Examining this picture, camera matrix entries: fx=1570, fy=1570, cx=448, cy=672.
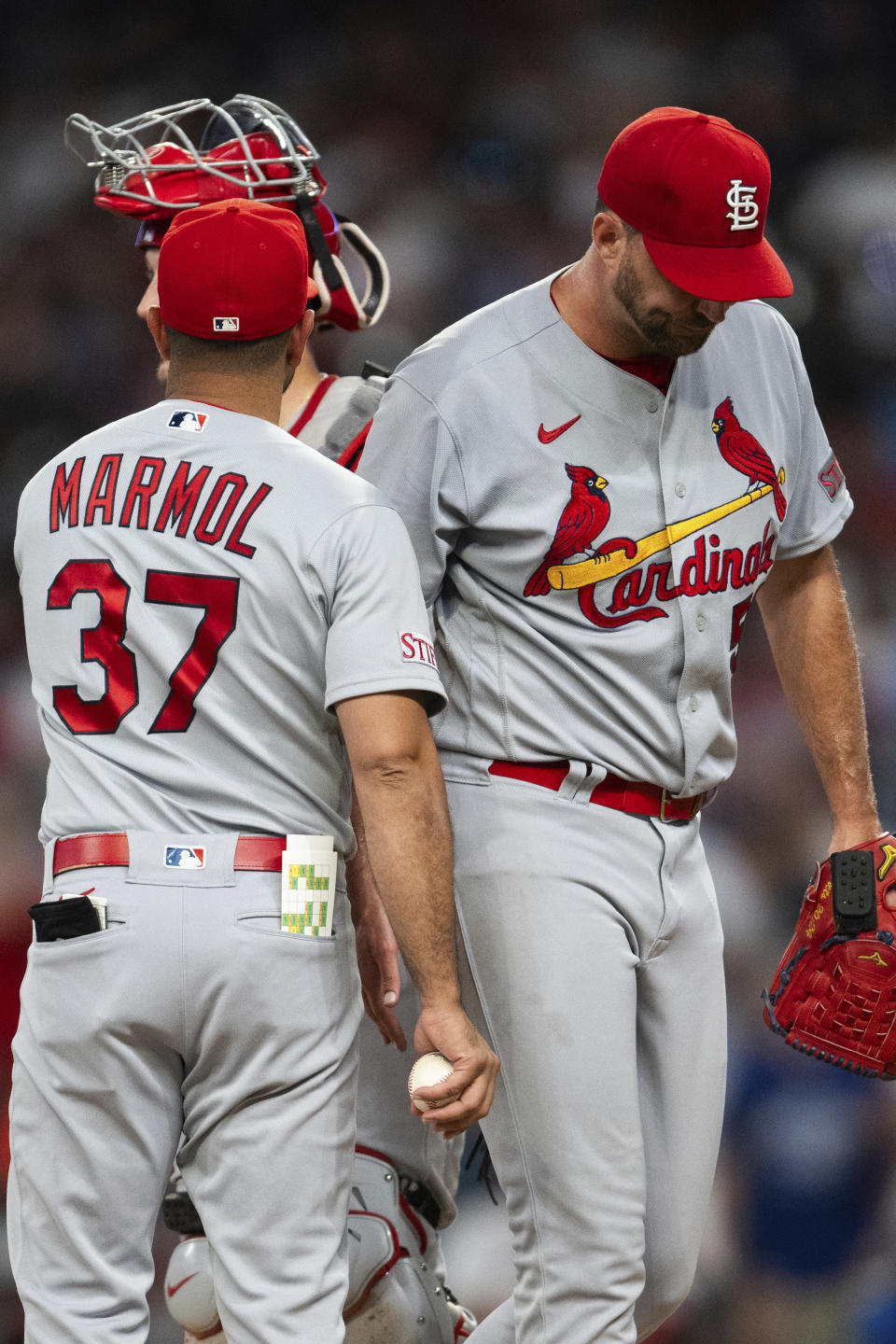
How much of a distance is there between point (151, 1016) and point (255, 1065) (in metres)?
0.11

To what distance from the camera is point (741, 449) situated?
5.81ft

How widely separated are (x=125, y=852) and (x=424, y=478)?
51cm

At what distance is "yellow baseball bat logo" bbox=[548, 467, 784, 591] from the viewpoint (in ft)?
5.50

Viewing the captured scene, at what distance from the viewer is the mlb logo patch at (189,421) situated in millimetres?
1537

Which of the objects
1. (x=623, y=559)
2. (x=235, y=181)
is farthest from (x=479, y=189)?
(x=623, y=559)

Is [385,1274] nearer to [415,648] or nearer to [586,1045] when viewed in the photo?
[586,1045]

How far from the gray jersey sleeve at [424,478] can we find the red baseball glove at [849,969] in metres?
0.60

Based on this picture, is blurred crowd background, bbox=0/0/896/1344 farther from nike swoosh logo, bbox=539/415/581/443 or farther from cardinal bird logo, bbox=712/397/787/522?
nike swoosh logo, bbox=539/415/581/443

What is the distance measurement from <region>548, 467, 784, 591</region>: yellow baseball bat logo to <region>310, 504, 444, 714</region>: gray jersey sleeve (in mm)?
222

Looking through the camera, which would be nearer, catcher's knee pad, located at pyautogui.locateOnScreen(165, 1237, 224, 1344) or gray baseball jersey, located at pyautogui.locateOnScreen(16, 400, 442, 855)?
gray baseball jersey, located at pyautogui.locateOnScreen(16, 400, 442, 855)

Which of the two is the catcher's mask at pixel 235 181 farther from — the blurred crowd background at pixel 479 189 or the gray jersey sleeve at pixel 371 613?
the blurred crowd background at pixel 479 189

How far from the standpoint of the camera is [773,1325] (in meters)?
2.82

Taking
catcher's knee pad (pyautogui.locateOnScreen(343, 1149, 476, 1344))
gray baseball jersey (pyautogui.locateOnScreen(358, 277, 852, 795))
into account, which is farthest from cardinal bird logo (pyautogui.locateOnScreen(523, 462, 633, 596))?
catcher's knee pad (pyautogui.locateOnScreen(343, 1149, 476, 1344))

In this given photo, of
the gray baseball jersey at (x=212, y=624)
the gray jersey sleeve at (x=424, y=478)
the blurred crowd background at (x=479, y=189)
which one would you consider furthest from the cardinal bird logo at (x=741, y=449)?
the blurred crowd background at (x=479, y=189)
